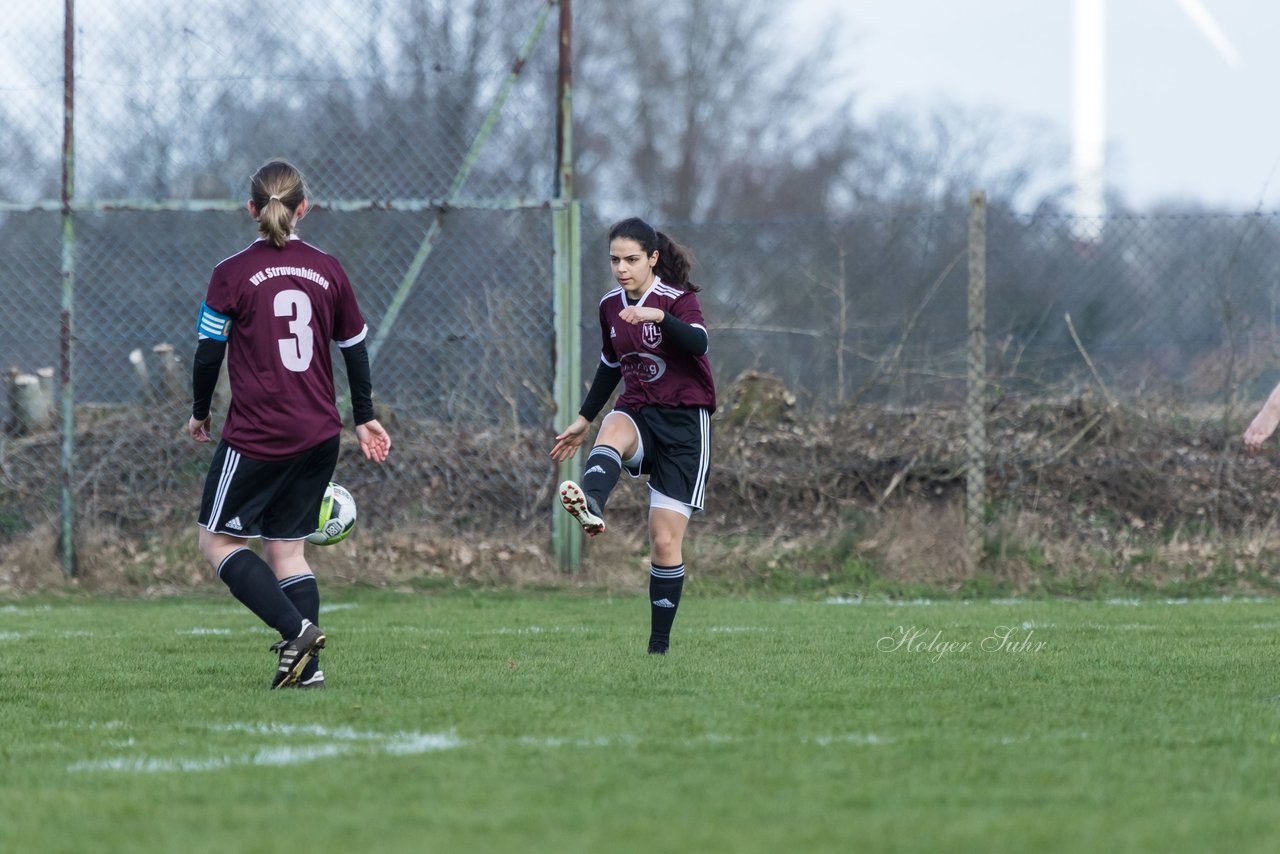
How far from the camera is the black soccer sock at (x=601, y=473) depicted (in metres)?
5.92

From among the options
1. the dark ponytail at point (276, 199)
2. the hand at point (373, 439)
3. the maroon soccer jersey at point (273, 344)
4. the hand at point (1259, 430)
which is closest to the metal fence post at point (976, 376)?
the hand at point (1259, 430)

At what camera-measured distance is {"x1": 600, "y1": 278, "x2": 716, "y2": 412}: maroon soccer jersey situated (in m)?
6.12

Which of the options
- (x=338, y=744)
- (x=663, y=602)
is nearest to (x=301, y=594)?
(x=663, y=602)

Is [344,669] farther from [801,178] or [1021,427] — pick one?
[801,178]

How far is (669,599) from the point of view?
237 inches

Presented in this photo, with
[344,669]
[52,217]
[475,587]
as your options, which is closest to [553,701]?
[344,669]

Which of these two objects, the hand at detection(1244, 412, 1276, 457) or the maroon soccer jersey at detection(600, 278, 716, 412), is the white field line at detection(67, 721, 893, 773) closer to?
the hand at detection(1244, 412, 1276, 457)

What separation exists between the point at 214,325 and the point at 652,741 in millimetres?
2273

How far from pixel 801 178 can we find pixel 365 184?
15.9m

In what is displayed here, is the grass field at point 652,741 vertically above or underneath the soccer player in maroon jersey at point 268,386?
underneath

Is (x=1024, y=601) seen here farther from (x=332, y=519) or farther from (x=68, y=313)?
(x=68, y=313)

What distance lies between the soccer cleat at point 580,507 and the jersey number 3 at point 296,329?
1073mm

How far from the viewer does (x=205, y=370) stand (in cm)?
519

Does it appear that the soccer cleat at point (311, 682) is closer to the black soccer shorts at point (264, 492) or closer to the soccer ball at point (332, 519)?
the black soccer shorts at point (264, 492)
